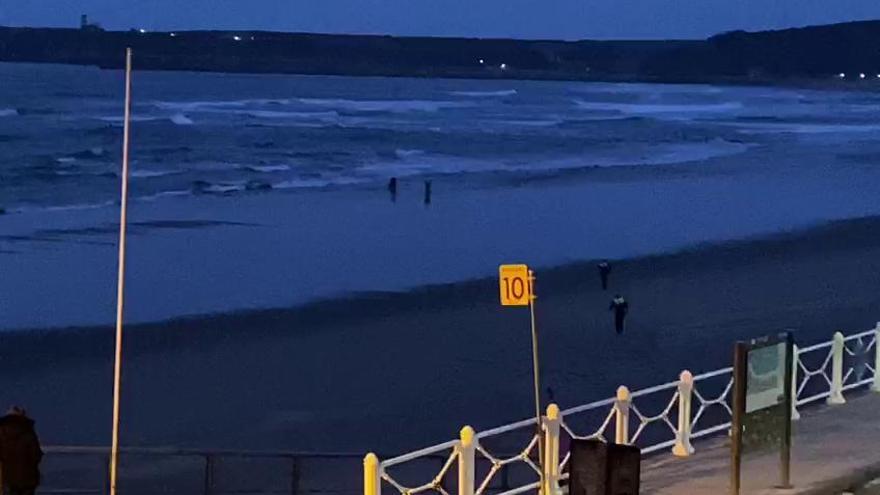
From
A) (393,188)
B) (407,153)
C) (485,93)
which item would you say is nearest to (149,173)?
(393,188)

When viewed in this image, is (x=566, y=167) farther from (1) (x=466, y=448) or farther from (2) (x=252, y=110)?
(1) (x=466, y=448)

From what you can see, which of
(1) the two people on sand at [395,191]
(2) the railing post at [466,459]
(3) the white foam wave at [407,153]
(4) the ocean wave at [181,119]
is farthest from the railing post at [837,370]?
(4) the ocean wave at [181,119]

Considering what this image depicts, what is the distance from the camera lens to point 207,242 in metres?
31.5

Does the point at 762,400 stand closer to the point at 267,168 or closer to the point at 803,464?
the point at 803,464

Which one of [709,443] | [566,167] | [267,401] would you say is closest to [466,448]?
[709,443]

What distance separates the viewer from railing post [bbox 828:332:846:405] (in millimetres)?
13931

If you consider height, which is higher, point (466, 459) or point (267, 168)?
point (267, 168)

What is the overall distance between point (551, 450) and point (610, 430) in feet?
17.7

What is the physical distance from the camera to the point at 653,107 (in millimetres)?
108625

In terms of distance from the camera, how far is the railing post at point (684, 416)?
1206 centimetres

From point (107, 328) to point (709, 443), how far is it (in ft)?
37.9

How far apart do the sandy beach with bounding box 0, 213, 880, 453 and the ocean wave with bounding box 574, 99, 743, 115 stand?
71.8 meters

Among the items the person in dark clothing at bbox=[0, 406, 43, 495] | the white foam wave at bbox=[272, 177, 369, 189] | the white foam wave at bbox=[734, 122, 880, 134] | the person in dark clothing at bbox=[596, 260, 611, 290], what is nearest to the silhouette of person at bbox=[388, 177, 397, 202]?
the white foam wave at bbox=[272, 177, 369, 189]

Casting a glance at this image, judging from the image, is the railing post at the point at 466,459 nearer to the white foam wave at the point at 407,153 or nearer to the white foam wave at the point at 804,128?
the white foam wave at the point at 407,153
